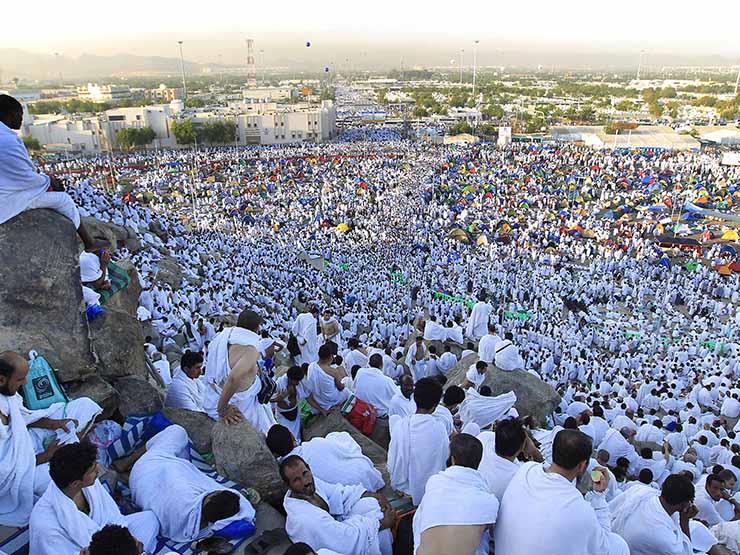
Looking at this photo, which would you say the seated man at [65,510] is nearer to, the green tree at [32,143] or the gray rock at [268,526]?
the gray rock at [268,526]

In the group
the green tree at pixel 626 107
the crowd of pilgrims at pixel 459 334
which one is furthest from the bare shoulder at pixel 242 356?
the green tree at pixel 626 107

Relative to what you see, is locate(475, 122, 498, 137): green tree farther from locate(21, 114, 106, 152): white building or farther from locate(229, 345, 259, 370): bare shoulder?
locate(229, 345, 259, 370): bare shoulder

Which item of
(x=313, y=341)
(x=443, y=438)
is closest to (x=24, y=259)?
(x=443, y=438)

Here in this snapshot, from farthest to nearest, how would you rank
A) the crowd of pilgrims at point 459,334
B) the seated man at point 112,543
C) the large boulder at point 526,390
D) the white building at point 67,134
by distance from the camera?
the white building at point 67,134, the large boulder at point 526,390, the crowd of pilgrims at point 459,334, the seated man at point 112,543

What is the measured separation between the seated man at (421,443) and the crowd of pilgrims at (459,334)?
0.01 metres

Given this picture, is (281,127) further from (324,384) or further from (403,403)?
(403,403)

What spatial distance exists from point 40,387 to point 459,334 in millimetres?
6357

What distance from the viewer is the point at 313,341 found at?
21.1ft

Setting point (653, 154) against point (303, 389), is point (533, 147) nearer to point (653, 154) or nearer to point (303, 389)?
point (653, 154)

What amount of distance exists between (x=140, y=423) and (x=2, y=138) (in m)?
1.92

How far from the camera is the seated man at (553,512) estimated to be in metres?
1.97

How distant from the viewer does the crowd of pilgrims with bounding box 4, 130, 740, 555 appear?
2.49 metres

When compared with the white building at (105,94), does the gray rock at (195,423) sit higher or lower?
lower

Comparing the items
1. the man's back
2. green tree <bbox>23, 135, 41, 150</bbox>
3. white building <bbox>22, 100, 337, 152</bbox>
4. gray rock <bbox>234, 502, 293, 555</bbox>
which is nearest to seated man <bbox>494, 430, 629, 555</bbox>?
the man's back
